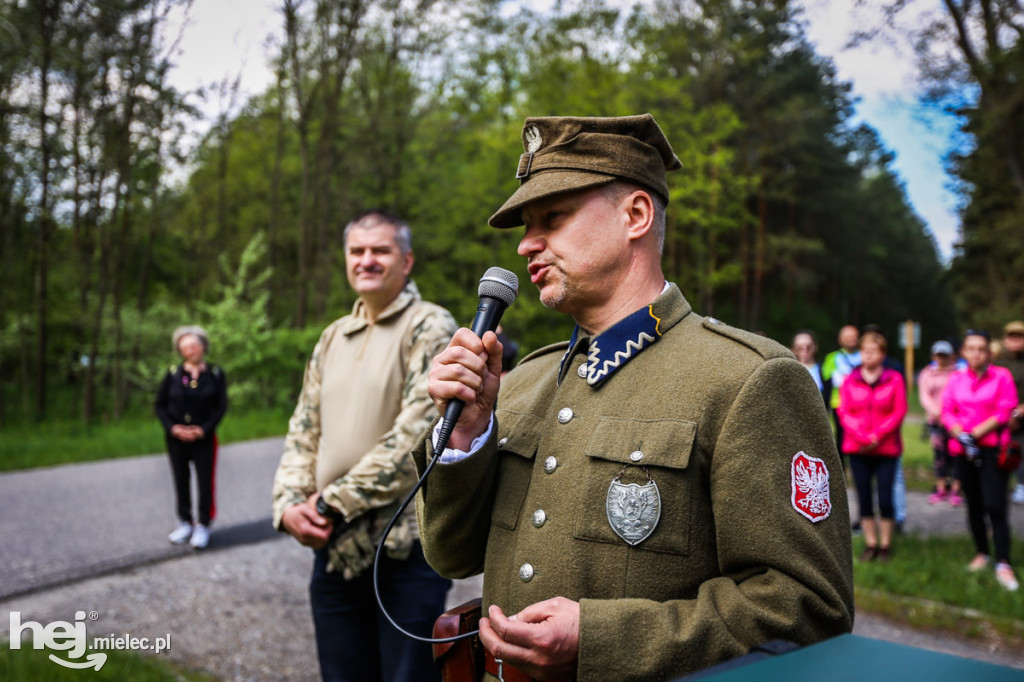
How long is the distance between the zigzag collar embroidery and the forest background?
15.5 metres

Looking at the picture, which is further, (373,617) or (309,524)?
(373,617)

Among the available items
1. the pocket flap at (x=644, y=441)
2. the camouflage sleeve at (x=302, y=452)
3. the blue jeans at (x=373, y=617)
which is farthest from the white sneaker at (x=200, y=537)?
the pocket flap at (x=644, y=441)

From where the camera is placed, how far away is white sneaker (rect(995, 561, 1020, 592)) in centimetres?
577

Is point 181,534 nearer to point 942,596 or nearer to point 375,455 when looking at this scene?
point 375,455

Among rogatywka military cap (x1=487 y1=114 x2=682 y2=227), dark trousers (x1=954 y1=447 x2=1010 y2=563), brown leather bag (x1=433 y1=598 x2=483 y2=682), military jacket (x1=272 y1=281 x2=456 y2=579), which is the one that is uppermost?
rogatywka military cap (x1=487 y1=114 x2=682 y2=227)

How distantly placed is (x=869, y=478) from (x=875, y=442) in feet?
1.26

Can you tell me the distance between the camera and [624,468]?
5.19 ft

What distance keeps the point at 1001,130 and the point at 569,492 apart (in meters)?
16.5

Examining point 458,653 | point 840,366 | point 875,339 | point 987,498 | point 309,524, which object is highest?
point 875,339

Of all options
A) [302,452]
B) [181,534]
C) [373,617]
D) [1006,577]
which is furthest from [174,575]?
[1006,577]

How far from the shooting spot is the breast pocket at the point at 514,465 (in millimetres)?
1771

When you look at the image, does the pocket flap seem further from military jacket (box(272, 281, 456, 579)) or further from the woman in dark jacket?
the woman in dark jacket

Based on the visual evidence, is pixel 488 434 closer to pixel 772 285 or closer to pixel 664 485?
pixel 664 485
